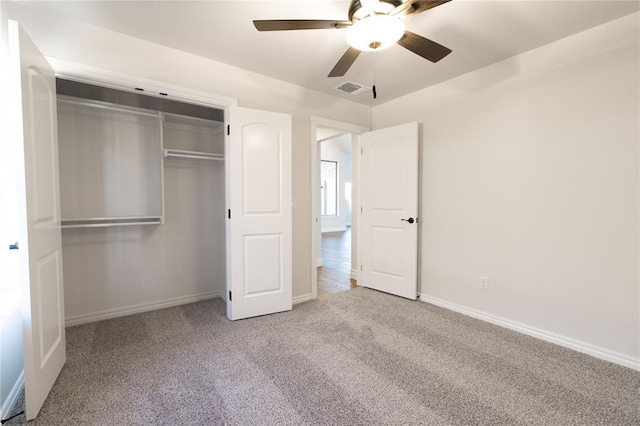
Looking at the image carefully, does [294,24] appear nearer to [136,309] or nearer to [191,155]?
[191,155]

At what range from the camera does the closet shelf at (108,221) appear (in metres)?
2.64

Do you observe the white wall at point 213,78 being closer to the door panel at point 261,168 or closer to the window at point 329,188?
the door panel at point 261,168

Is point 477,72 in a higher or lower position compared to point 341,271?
higher

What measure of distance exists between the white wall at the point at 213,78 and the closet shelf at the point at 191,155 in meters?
0.74

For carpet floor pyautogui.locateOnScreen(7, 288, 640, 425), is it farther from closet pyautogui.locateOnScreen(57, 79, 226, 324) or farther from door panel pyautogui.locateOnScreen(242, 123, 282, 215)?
door panel pyautogui.locateOnScreen(242, 123, 282, 215)

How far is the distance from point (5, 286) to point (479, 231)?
3.83 m

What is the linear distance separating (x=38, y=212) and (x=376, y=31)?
Result: 7.04 ft

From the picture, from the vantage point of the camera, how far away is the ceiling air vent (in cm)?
320

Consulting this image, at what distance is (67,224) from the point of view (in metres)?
2.68

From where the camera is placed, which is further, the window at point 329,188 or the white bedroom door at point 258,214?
the window at point 329,188

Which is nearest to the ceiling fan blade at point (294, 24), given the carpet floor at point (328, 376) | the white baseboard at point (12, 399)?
the carpet floor at point (328, 376)

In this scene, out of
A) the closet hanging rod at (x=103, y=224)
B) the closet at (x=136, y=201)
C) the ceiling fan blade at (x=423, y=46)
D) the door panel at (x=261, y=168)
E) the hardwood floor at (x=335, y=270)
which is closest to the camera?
the ceiling fan blade at (x=423, y=46)

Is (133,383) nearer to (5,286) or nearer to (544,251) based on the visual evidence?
(5,286)

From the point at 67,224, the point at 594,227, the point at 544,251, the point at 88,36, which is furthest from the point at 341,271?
the point at 88,36
